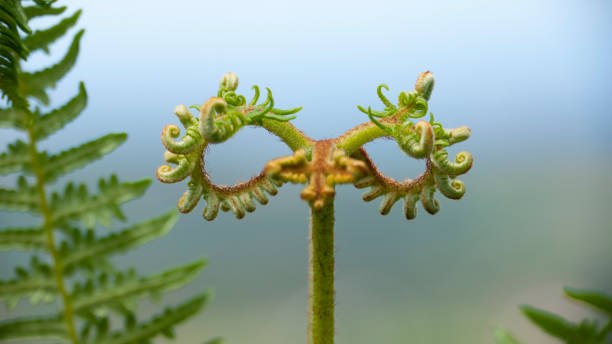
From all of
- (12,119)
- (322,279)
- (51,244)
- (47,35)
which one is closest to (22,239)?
(51,244)

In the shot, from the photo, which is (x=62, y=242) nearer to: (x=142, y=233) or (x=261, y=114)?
(x=142, y=233)

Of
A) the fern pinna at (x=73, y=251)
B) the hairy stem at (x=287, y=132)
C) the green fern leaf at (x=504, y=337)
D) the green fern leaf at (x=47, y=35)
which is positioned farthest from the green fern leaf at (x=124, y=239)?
the hairy stem at (x=287, y=132)

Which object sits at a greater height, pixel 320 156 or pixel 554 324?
pixel 320 156

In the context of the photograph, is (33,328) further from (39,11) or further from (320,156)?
(320,156)

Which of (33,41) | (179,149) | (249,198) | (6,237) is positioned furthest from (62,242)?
(249,198)

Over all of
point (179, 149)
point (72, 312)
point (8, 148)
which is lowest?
point (72, 312)

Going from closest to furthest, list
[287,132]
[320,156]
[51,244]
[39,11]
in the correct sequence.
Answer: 1. [51,244]
2. [39,11]
3. [320,156]
4. [287,132]

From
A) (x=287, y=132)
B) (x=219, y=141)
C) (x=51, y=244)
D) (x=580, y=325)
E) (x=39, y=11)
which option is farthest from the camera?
(x=287, y=132)
